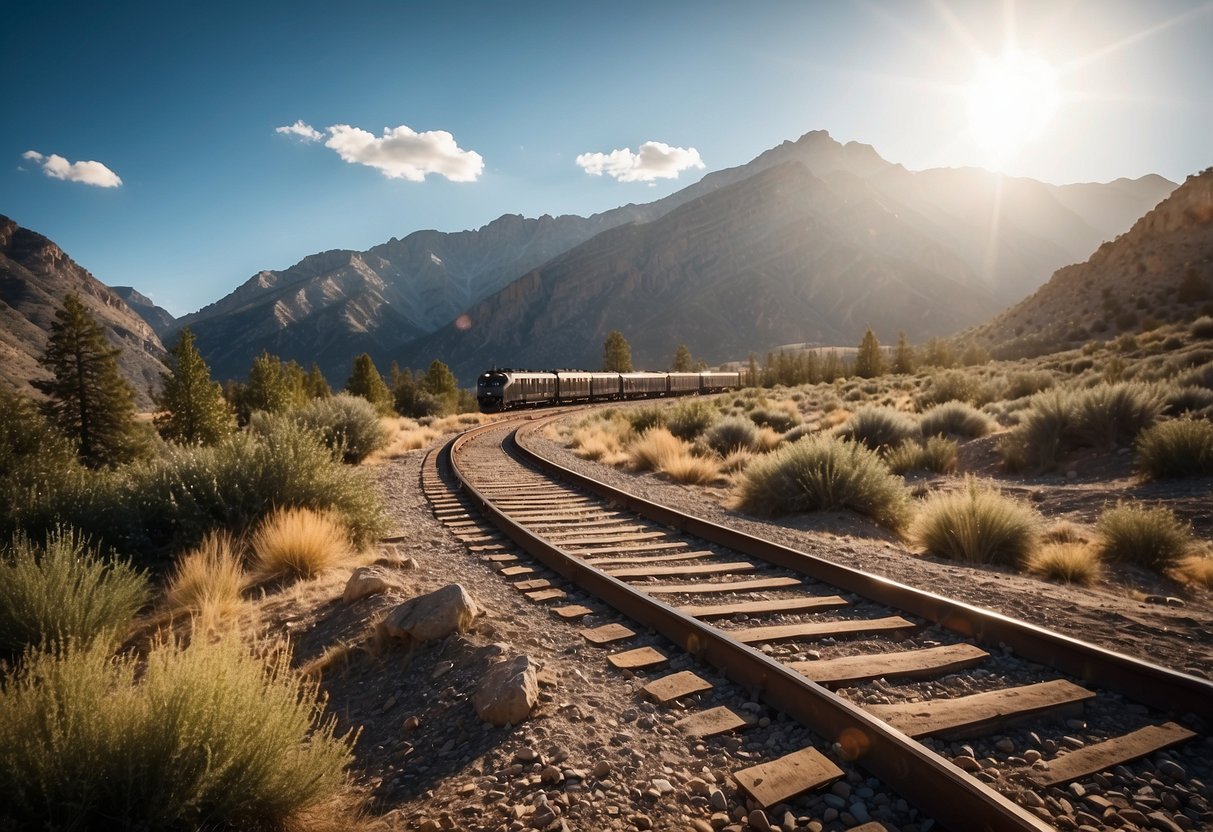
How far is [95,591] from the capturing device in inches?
179

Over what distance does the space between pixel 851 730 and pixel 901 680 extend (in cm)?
102

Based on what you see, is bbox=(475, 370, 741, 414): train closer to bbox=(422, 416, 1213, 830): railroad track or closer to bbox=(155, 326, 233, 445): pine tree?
bbox=(155, 326, 233, 445): pine tree

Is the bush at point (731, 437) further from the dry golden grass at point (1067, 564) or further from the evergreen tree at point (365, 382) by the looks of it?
the evergreen tree at point (365, 382)

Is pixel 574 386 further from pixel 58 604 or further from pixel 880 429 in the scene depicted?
pixel 58 604

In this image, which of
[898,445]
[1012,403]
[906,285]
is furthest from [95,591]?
[906,285]

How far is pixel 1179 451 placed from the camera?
9.45m

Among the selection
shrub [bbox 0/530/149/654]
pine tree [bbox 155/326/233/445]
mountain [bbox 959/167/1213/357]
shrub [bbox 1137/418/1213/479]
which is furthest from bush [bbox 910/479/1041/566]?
mountain [bbox 959/167/1213/357]

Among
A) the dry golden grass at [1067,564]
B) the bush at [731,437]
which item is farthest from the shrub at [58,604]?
the bush at [731,437]

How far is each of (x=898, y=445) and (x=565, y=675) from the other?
12538 millimetres

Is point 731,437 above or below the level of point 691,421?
below

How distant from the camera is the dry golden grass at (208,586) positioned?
4.91m

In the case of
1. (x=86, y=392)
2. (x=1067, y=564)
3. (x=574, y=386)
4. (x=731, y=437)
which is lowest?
(x=1067, y=564)

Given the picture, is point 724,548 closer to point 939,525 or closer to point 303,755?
point 939,525

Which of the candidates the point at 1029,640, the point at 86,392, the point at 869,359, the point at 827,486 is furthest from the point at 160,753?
the point at 869,359
